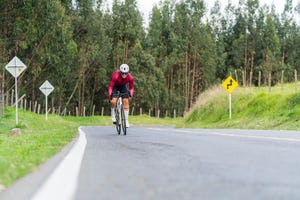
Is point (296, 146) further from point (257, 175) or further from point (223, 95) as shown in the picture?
point (223, 95)

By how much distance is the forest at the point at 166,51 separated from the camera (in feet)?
201

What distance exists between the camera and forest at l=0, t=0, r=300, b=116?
201 feet

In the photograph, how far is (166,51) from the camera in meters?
82.3

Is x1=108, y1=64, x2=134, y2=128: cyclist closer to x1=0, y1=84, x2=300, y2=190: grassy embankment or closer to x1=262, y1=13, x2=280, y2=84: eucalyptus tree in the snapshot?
x1=0, y1=84, x2=300, y2=190: grassy embankment

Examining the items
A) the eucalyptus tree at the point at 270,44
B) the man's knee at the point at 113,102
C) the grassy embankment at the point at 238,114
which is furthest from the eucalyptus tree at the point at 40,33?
the eucalyptus tree at the point at 270,44

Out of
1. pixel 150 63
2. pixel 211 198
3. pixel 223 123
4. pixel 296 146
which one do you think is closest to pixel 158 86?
pixel 150 63

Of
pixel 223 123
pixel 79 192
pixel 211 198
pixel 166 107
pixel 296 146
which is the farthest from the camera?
pixel 166 107

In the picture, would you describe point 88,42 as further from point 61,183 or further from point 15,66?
point 61,183

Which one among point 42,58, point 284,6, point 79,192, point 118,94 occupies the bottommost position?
point 79,192

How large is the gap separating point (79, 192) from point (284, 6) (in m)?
101

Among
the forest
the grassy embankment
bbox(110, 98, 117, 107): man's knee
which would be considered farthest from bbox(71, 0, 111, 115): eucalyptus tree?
bbox(110, 98, 117, 107): man's knee

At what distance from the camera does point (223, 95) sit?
106 feet

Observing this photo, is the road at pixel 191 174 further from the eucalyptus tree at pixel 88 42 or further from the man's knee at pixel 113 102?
the eucalyptus tree at pixel 88 42

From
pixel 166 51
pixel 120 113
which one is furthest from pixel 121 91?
pixel 166 51
